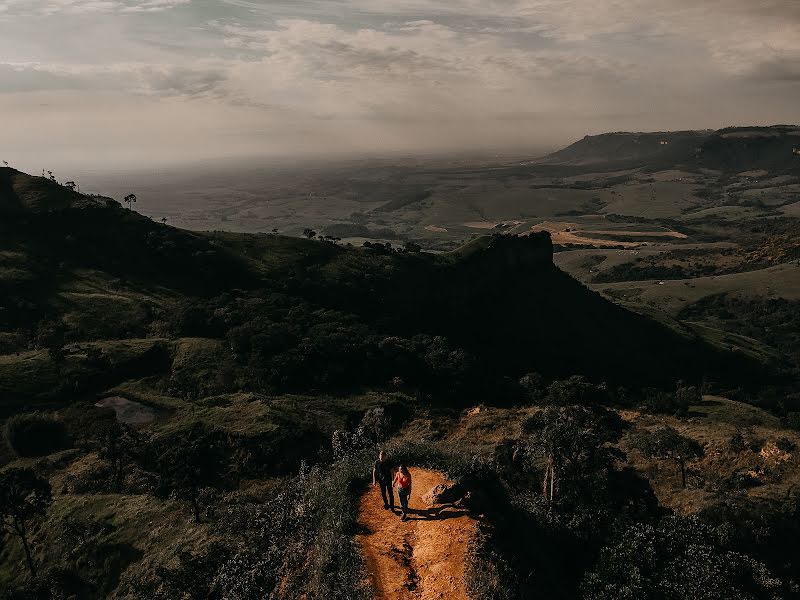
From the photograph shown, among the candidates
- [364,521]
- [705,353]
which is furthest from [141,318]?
[705,353]

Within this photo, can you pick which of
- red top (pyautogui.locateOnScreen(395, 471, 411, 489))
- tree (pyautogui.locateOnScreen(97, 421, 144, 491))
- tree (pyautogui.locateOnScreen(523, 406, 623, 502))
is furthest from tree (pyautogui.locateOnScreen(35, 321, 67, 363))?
red top (pyautogui.locateOnScreen(395, 471, 411, 489))

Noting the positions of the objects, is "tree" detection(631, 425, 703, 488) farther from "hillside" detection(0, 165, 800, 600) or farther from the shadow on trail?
the shadow on trail

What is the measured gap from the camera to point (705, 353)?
13212cm

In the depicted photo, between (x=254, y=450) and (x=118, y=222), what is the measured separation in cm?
8637

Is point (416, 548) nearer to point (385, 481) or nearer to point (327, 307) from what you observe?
point (385, 481)

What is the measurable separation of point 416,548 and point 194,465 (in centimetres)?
2953

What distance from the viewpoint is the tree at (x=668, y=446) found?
2169 inches

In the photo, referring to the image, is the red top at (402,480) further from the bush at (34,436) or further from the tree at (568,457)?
the bush at (34,436)

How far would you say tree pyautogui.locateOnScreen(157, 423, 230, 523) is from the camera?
40.7m

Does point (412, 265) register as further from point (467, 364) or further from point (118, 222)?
point (118, 222)

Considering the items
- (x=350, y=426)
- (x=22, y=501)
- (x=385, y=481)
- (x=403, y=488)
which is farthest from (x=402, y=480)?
(x=350, y=426)

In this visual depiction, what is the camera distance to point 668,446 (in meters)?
55.7

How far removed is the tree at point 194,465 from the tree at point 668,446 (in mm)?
45875

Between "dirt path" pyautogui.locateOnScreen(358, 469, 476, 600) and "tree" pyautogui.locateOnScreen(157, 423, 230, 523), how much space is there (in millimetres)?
20478
